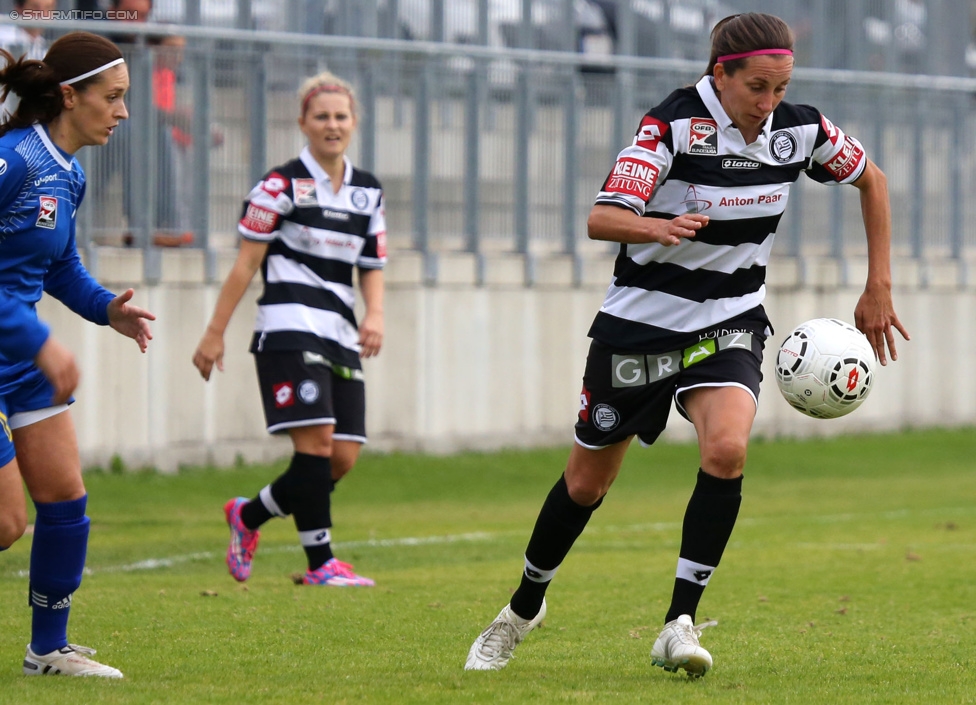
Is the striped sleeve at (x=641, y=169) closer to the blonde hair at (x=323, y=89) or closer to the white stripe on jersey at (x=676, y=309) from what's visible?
the white stripe on jersey at (x=676, y=309)

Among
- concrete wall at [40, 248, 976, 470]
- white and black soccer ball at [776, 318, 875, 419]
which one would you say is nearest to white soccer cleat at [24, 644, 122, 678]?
white and black soccer ball at [776, 318, 875, 419]

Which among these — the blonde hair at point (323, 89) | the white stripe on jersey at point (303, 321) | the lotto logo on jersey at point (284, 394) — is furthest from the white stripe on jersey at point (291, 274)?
the blonde hair at point (323, 89)

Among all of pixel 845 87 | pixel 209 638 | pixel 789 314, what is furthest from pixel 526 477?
pixel 209 638

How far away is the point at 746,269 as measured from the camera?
5180mm

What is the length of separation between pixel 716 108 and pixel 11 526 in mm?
2682

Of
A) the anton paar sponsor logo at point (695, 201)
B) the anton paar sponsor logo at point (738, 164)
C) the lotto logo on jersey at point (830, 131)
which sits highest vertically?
the lotto logo on jersey at point (830, 131)

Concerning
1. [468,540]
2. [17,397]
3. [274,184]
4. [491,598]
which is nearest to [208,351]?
[274,184]

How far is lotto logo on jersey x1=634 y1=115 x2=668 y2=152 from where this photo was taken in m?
4.96

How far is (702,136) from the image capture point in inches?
198

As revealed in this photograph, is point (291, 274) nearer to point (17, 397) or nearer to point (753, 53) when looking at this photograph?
point (17, 397)

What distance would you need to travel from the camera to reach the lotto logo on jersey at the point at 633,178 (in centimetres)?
491

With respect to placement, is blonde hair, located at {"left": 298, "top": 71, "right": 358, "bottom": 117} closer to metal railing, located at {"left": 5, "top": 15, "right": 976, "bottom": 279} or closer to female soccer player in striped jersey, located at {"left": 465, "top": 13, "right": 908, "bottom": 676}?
female soccer player in striped jersey, located at {"left": 465, "top": 13, "right": 908, "bottom": 676}

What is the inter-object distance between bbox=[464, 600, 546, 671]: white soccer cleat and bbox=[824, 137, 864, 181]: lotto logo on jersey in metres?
1.90

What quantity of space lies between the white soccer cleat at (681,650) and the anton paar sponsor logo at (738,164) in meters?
1.51
